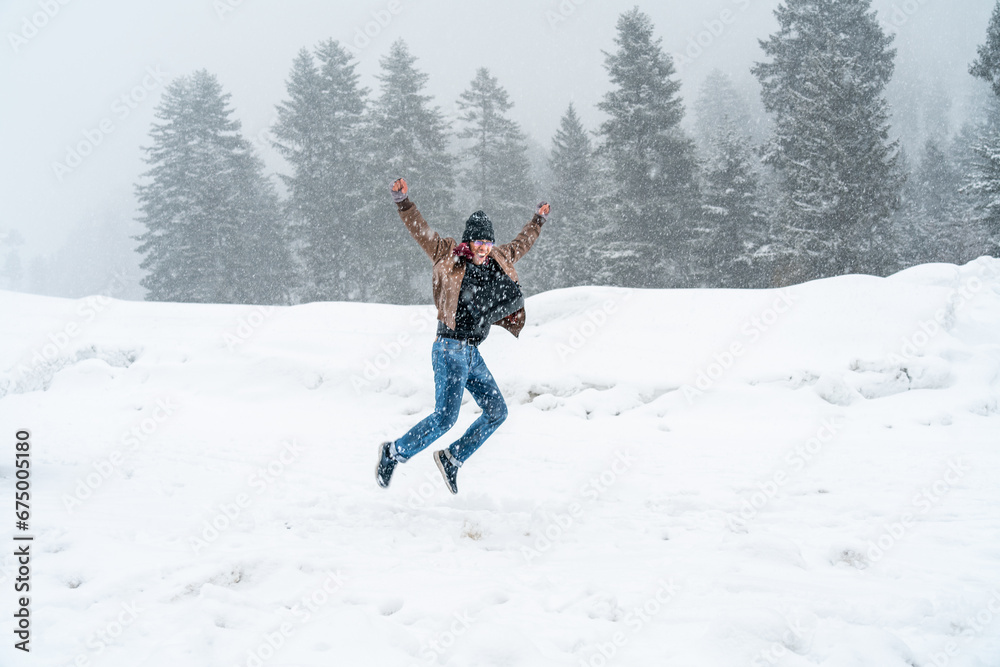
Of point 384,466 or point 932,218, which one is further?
point 932,218

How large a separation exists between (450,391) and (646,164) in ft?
67.6

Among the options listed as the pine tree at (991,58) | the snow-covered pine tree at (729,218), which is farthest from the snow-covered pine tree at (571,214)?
the pine tree at (991,58)

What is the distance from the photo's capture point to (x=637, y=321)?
28.8 feet

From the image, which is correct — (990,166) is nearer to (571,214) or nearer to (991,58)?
(991,58)

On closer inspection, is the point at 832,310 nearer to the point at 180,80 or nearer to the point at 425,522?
the point at 425,522

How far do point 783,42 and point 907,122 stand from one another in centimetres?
5772

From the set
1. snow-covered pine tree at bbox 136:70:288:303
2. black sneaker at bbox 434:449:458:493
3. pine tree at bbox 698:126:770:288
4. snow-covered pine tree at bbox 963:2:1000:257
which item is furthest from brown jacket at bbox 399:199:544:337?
snow-covered pine tree at bbox 136:70:288:303

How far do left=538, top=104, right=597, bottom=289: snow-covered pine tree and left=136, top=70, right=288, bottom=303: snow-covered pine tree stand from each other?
47.9ft

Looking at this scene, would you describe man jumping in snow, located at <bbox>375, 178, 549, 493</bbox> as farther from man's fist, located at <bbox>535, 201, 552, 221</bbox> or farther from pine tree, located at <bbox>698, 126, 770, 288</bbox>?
pine tree, located at <bbox>698, 126, 770, 288</bbox>

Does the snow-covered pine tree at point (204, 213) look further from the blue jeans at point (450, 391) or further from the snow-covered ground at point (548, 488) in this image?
the blue jeans at point (450, 391)

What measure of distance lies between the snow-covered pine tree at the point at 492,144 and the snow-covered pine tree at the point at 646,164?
940cm

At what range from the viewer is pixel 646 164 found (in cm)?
2233

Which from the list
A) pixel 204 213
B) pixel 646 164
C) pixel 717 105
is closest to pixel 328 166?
pixel 204 213

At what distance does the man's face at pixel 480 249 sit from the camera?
419cm
